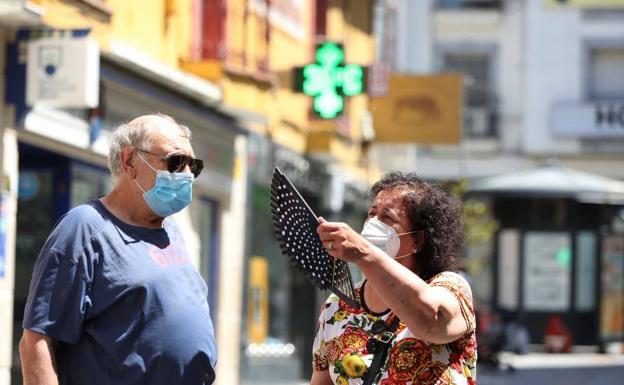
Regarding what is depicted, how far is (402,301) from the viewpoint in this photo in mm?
4172

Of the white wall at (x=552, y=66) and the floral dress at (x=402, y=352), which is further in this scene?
the white wall at (x=552, y=66)

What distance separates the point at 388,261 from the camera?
163 inches

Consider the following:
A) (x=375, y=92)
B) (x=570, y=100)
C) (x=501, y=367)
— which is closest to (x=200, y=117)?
(x=375, y=92)

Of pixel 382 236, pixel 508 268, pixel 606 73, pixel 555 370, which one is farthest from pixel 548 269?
pixel 382 236

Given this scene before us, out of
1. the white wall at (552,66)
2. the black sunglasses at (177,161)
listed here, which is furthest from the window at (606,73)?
the black sunglasses at (177,161)

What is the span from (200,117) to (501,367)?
492 inches

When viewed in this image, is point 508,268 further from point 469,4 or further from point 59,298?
point 59,298

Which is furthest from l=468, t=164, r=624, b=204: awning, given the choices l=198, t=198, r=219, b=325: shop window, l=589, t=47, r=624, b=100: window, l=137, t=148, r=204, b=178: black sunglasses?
l=137, t=148, r=204, b=178: black sunglasses

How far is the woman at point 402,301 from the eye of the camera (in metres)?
4.16

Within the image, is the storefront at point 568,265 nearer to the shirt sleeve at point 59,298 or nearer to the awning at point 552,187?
the awning at point 552,187

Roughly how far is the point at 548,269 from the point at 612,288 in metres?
1.50

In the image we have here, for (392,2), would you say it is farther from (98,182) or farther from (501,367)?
(98,182)

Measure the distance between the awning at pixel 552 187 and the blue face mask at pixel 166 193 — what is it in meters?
25.2

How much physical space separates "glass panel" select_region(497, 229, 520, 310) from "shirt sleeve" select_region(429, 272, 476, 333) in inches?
1157
